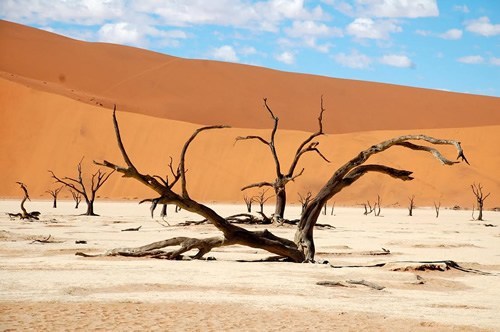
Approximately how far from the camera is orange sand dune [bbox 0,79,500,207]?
59.2 m

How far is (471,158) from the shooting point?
6631 cm

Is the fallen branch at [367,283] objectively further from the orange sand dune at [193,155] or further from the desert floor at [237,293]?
the orange sand dune at [193,155]

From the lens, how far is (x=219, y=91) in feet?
309

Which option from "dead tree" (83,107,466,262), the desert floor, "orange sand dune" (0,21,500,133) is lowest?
the desert floor

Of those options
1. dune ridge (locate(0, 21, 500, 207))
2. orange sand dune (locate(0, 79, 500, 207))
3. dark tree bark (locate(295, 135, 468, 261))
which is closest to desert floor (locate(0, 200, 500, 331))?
dark tree bark (locate(295, 135, 468, 261))

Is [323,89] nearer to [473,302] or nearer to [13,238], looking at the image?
[13,238]

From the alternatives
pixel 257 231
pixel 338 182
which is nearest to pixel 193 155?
pixel 338 182

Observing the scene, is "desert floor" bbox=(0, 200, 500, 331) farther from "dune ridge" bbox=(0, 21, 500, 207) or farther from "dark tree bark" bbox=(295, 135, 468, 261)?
"dune ridge" bbox=(0, 21, 500, 207)

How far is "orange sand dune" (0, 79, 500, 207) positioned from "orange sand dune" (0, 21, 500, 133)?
11.3 metres

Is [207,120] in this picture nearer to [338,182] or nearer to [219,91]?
[219,91]

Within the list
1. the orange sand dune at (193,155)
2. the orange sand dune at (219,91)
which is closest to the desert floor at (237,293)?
the orange sand dune at (193,155)

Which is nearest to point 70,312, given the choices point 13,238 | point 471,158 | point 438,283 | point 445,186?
point 438,283

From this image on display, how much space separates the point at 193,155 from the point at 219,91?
3031 cm

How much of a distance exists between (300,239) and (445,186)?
50.9 metres
